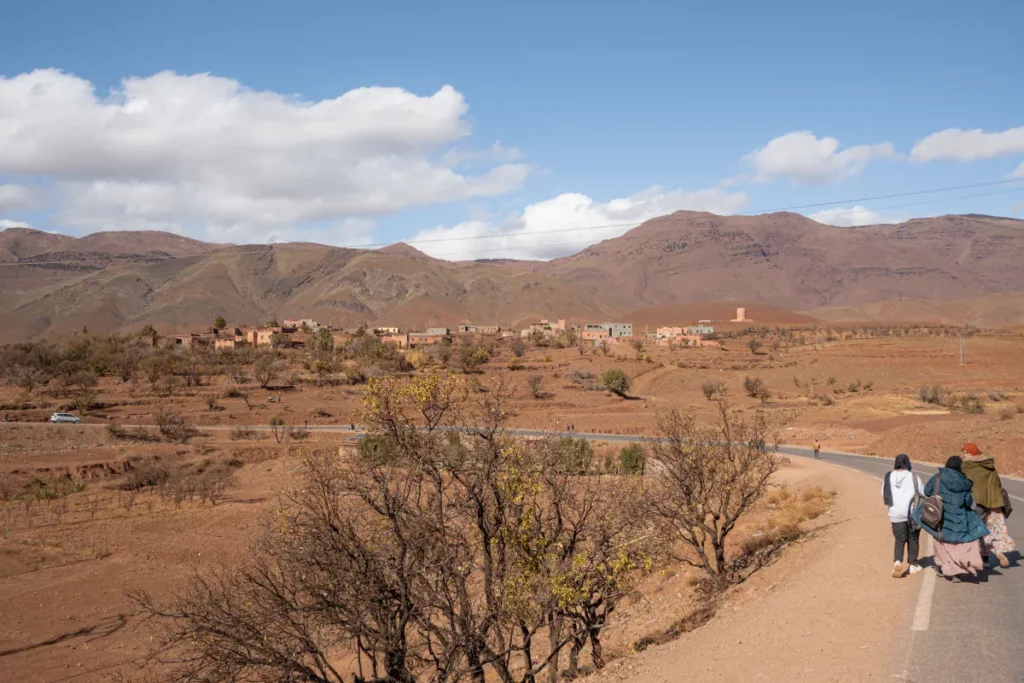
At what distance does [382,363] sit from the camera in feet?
261

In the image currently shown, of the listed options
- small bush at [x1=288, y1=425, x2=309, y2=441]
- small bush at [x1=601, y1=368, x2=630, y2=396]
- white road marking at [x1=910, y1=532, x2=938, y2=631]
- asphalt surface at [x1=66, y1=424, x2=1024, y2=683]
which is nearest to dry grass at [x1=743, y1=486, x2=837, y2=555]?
asphalt surface at [x1=66, y1=424, x2=1024, y2=683]

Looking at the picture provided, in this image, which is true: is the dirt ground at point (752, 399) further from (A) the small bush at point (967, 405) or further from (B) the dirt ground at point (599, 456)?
(A) the small bush at point (967, 405)

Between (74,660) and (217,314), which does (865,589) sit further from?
(217,314)

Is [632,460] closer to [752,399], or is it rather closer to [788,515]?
[788,515]

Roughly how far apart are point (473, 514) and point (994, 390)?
67.2 meters

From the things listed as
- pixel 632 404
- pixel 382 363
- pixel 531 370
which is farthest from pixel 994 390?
pixel 382 363

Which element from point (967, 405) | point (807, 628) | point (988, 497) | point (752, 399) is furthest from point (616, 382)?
point (807, 628)

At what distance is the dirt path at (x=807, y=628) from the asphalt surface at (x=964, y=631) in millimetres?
185

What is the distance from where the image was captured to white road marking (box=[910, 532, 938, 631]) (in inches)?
341

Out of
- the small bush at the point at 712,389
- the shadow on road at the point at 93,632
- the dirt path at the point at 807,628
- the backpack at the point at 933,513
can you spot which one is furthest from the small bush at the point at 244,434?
the backpack at the point at 933,513

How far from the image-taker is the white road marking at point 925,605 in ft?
28.4

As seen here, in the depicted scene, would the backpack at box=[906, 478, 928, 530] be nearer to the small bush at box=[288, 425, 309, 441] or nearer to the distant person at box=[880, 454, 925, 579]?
the distant person at box=[880, 454, 925, 579]

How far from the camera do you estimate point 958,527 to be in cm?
960

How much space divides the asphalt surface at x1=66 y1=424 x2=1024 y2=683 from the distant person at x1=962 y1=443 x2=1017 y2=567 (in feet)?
1.40
